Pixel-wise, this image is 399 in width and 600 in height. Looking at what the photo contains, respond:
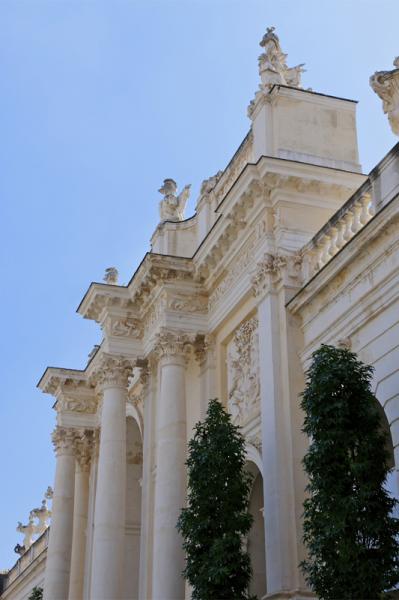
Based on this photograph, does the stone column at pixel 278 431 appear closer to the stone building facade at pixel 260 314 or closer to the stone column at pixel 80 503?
the stone building facade at pixel 260 314

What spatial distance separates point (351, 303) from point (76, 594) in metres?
16.2

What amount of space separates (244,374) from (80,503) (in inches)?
475

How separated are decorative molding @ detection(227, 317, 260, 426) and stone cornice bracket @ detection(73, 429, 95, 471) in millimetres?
10259

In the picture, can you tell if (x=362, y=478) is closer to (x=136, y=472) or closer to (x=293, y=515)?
(x=293, y=515)

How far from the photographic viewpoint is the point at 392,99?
1548cm

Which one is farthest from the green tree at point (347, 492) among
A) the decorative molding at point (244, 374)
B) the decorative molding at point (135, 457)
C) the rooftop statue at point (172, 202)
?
the decorative molding at point (135, 457)

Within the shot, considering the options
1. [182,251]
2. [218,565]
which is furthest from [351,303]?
[182,251]

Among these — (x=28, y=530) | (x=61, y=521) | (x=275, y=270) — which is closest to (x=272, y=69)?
(x=275, y=270)

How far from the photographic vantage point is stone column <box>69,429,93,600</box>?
29.0 m

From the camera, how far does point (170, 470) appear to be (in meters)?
20.4

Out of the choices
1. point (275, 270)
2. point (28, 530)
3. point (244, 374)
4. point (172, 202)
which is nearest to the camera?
point (275, 270)

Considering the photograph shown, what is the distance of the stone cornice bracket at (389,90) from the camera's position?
15367 millimetres

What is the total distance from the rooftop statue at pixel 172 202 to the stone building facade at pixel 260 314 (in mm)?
39

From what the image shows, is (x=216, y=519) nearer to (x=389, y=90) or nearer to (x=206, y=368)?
(x=206, y=368)
